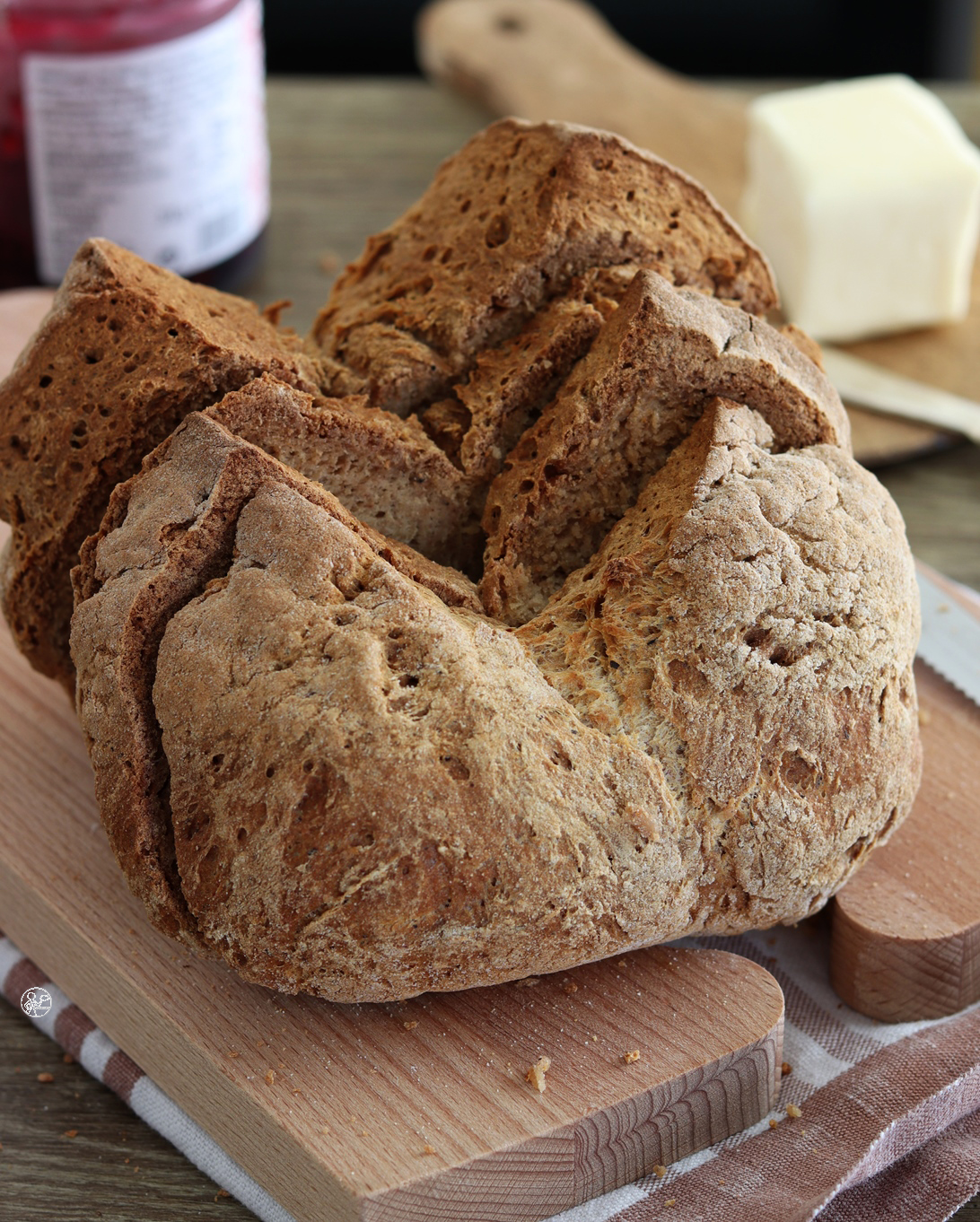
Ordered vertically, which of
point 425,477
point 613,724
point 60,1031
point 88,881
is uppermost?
point 425,477

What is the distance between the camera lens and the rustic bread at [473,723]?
5.26ft

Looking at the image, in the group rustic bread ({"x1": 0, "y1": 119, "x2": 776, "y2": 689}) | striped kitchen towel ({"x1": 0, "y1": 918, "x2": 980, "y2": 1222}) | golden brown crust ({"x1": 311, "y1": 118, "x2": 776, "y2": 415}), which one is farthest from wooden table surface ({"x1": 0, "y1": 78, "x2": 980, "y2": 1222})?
golden brown crust ({"x1": 311, "y1": 118, "x2": 776, "y2": 415})

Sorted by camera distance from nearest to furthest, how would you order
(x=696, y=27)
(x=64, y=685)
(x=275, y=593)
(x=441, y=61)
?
(x=275, y=593) < (x=64, y=685) < (x=441, y=61) < (x=696, y=27)

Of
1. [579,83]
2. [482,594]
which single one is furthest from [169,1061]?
[579,83]

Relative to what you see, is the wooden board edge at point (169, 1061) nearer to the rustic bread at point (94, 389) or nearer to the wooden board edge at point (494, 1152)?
the wooden board edge at point (494, 1152)

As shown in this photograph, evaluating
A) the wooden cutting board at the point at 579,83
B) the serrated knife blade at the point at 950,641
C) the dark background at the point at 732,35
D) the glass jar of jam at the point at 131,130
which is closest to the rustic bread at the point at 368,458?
the serrated knife blade at the point at 950,641

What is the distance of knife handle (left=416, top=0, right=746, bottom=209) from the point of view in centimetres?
378

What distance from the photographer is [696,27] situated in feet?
18.0

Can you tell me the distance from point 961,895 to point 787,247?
5.57 feet

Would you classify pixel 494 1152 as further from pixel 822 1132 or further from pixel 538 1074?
pixel 822 1132

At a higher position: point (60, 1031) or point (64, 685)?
point (64, 685)

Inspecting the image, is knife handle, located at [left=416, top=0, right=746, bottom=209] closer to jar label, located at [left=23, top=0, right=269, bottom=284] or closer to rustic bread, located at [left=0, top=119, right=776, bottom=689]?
jar label, located at [left=23, top=0, right=269, bottom=284]

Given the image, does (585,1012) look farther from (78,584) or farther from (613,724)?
(78,584)

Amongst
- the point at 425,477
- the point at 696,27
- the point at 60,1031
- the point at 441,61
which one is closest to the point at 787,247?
the point at 441,61
